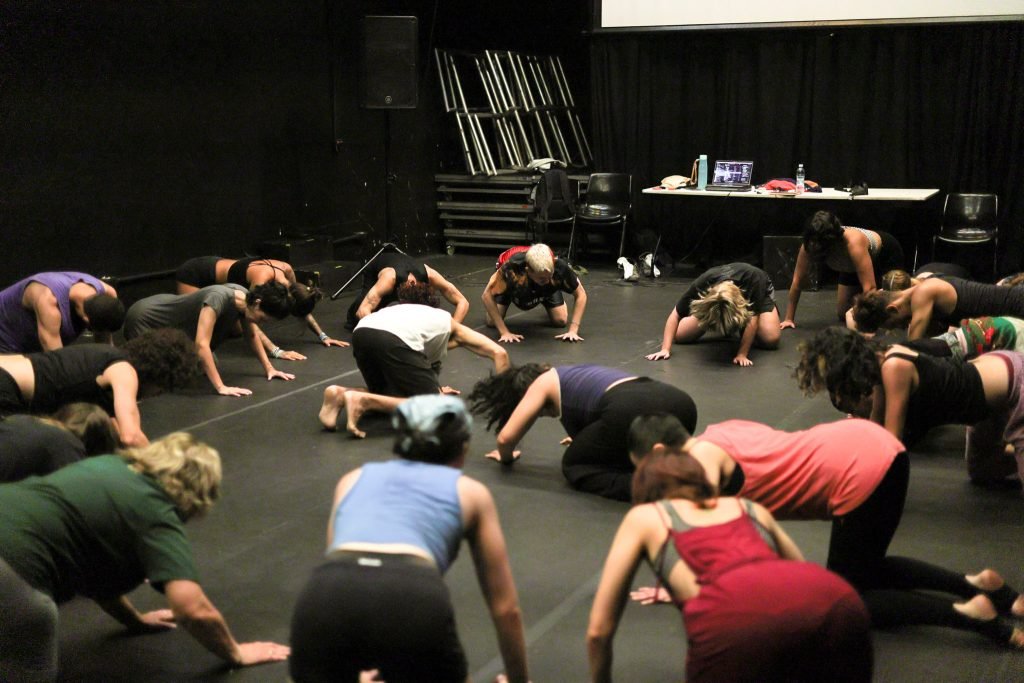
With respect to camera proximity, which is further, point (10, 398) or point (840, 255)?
point (840, 255)

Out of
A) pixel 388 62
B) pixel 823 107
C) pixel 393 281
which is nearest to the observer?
pixel 393 281

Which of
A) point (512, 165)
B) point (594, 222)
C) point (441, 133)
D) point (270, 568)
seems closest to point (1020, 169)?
point (594, 222)

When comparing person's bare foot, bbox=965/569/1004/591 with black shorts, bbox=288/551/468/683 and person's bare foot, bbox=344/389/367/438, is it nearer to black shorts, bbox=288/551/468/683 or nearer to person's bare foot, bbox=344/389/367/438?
black shorts, bbox=288/551/468/683

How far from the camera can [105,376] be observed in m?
3.54

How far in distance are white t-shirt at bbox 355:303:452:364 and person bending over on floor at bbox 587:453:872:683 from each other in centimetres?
258

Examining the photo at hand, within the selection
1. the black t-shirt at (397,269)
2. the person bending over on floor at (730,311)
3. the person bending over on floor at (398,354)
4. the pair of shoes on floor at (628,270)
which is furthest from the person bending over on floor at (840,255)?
the person bending over on floor at (398,354)

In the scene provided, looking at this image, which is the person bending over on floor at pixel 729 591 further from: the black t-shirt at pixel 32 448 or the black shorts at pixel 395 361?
the black shorts at pixel 395 361

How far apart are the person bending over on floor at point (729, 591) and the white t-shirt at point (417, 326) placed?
102 inches

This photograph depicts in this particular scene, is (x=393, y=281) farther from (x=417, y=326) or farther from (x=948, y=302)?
(x=948, y=302)

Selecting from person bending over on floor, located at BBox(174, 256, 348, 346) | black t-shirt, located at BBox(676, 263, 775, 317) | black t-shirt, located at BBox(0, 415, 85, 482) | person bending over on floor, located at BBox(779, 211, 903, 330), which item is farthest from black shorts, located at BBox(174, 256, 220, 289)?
person bending over on floor, located at BBox(779, 211, 903, 330)

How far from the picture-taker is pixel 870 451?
8.94 ft

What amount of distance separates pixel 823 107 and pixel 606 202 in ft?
6.74

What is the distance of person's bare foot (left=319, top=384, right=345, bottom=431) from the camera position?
4762 mm

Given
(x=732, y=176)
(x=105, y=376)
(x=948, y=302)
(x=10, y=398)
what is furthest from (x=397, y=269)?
(x=732, y=176)
